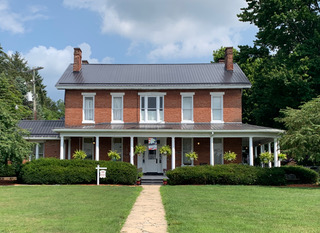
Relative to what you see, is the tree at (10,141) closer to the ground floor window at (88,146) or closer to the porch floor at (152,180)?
the ground floor window at (88,146)

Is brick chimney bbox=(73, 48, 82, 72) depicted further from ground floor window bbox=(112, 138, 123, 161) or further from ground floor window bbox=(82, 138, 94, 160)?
ground floor window bbox=(112, 138, 123, 161)

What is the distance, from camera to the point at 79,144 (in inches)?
1005

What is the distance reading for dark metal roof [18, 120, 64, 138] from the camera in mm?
25547

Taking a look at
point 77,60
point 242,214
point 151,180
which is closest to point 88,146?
point 151,180

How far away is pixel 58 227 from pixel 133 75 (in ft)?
67.8

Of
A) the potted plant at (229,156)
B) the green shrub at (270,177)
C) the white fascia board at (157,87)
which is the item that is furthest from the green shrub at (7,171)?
the green shrub at (270,177)

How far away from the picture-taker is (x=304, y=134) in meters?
19.1

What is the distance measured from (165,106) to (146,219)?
16744 mm

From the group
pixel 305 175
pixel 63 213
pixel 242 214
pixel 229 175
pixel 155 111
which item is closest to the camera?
pixel 242 214

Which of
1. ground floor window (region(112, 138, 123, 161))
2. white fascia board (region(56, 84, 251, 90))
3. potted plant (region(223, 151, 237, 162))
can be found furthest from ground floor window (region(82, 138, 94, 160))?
potted plant (region(223, 151, 237, 162))

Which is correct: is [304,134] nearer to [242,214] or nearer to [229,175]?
[229,175]

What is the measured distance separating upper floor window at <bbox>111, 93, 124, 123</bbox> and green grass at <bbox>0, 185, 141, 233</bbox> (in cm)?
1239

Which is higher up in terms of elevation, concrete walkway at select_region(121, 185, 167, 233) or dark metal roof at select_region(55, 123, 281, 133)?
dark metal roof at select_region(55, 123, 281, 133)

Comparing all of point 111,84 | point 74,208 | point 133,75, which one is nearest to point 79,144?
point 111,84
